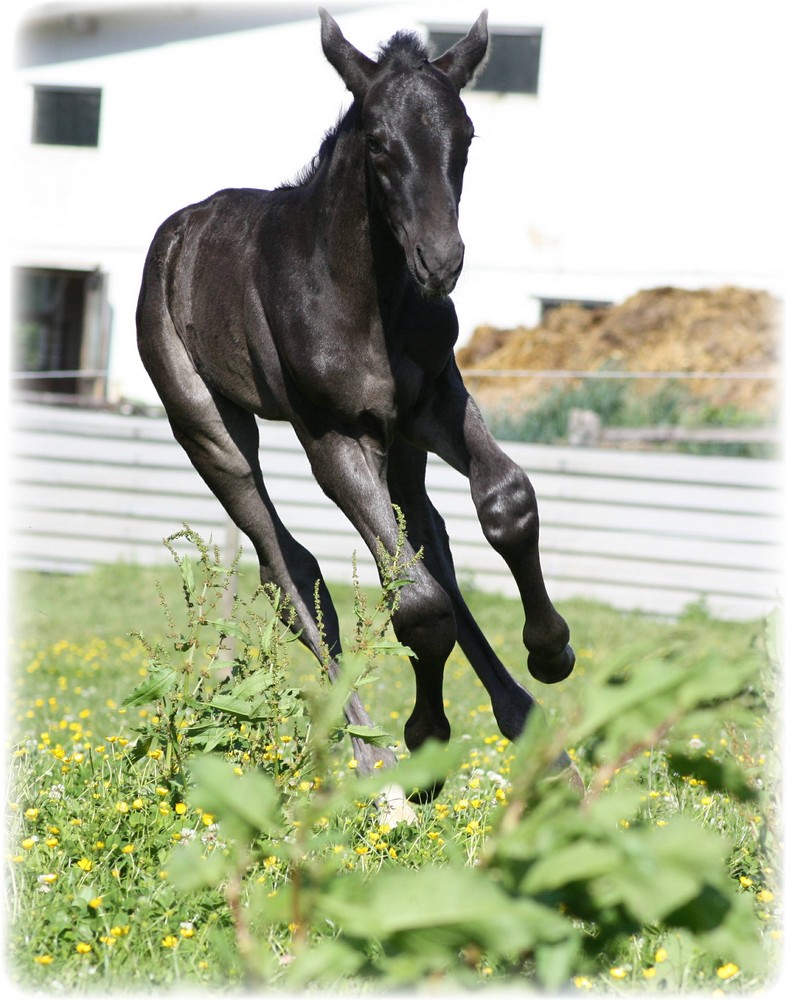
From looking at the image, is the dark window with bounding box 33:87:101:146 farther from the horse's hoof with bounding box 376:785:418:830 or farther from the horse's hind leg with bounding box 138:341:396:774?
the horse's hoof with bounding box 376:785:418:830

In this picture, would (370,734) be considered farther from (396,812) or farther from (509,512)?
(509,512)

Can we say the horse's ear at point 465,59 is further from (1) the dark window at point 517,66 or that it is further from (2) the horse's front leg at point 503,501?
(1) the dark window at point 517,66

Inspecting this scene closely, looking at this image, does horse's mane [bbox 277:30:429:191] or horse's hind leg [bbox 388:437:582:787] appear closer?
horse's mane [bbox 277:30:429:191]

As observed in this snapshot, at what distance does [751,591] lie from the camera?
11.0 meters

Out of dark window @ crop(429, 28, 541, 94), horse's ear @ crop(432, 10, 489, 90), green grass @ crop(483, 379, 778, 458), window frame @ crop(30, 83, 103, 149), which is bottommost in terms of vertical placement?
green grass @ crop(483, 379, 778, 458)

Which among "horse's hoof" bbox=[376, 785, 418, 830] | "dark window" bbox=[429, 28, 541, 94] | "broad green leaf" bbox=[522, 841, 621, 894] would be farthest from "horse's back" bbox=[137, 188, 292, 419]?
"dark window" bbox=[429, 28, 541, 94]

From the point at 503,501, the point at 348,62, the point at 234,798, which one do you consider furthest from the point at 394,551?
the point at 234,798

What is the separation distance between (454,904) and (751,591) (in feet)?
33.1

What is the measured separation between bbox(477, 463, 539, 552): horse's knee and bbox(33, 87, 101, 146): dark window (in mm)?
17026

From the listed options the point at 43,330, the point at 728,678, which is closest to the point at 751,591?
the point at 728,678

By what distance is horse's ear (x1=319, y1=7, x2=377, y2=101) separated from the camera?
3.52 m

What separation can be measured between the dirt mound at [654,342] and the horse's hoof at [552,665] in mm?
11266

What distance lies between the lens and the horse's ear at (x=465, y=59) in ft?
11.7

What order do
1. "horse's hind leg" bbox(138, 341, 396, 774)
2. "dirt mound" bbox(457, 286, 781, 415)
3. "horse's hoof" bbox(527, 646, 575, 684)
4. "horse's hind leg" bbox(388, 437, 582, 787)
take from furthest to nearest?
"dirt mound" bbox(457, 286, 781, 415) → "horse's hind leg" bbox(138, 341, 396, 774) → "horse's hind leg" bbox(388, 437, 582, 787) → "horse's hoof" bbox(527, 646, 575, 684)
